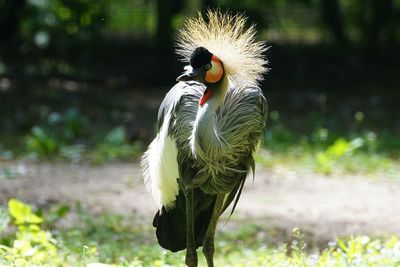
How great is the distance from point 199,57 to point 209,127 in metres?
0.31

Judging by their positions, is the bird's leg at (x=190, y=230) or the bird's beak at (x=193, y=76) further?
the bird's leg at (x=190, y=230)

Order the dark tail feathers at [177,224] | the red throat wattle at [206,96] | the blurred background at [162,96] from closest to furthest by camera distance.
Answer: the red throat wattle at [206,96] → the dark tail feathers at [177,224] → the blurred background at [162,96]

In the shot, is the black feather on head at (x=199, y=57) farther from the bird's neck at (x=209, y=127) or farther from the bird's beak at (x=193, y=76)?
the bird's neck at (x=209, y=127)

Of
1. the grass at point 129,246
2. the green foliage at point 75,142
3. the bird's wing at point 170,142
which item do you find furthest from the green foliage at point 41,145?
the bird's wing at point 170,142

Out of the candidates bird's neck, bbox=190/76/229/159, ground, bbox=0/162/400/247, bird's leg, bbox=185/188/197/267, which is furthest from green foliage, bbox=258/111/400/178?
bird's neck, bbox=190/76/229/159

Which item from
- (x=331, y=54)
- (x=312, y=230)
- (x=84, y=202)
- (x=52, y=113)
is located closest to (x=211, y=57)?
(x=312, y=230)

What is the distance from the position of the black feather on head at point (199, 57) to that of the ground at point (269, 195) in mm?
1857

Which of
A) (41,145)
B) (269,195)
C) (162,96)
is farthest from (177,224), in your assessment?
(162,96)

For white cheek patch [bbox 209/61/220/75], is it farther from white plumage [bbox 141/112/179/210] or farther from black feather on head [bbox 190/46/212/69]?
white plumage [bbox 141/112/179/210]

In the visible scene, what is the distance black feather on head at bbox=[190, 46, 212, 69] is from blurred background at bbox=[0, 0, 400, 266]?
155cm

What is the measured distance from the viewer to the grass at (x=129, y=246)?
363 centimetres

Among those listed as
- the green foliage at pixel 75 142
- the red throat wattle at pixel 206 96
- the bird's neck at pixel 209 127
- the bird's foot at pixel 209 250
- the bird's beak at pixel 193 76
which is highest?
the bird's beak at pixel 193 76

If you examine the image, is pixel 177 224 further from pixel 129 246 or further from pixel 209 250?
pixel 129 246

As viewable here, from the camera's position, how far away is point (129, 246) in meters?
4.70
